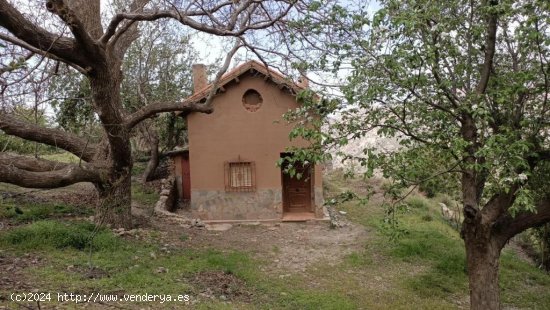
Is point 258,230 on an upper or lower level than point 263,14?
lower

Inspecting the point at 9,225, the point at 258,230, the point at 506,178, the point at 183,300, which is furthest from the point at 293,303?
the point at 9,225

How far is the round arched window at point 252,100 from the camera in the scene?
588 inches

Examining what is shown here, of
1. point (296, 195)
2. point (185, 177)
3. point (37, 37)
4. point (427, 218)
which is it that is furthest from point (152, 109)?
point (427, 218)

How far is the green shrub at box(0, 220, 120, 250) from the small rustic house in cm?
531

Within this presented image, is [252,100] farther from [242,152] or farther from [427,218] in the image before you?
[427,218]

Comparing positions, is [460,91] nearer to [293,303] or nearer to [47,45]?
[293,303]

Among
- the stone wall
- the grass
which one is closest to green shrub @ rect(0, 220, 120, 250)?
the grass

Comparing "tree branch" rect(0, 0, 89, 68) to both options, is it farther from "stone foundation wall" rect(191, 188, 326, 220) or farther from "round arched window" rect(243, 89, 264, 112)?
"stone foundation wall" rect(191, 188, 326, 220)

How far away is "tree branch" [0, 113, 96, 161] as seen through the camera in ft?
28.1

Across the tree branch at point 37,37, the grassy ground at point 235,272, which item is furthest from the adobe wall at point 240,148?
the tree branch at point 37,37

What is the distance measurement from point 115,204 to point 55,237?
1.73 m

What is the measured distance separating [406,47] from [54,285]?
653 centimetres

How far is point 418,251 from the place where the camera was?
11.9 m

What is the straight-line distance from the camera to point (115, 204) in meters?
10.9
